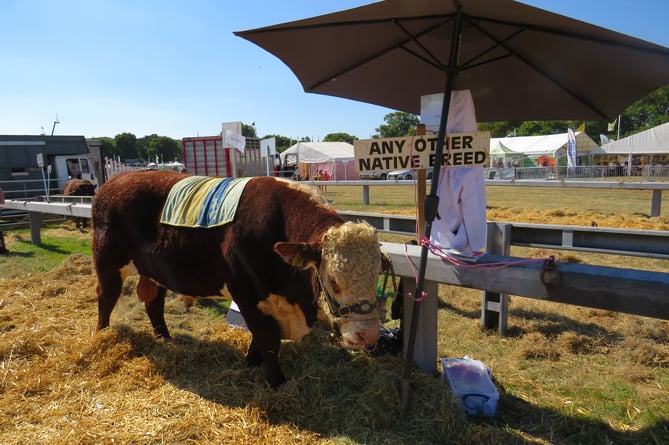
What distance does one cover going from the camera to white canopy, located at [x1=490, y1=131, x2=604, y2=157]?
39.1 m

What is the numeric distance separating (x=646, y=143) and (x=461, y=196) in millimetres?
44034

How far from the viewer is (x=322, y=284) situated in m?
2.89

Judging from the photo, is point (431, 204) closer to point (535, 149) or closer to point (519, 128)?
point (535, 149)

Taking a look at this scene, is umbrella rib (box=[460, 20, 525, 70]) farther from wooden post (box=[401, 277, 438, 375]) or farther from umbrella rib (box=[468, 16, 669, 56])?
wooden post (box=[401, 277, 438, 375])

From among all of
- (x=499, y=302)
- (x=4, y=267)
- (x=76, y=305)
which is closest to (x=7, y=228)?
(x=4, y=267)

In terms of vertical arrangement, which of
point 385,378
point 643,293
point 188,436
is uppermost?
point 643,293

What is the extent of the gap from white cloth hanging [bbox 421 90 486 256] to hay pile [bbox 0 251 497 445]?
110 cm

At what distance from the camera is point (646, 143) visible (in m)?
37.8

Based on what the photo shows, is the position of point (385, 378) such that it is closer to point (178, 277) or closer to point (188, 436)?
point (188, 436)

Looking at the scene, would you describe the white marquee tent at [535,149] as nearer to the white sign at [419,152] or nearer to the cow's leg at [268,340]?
the white sign at [419,152]

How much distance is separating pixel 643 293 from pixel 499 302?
2062 mm

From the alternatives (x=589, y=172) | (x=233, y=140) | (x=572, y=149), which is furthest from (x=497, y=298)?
(x=572, y=149)

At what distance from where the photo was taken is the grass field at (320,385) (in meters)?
2.83

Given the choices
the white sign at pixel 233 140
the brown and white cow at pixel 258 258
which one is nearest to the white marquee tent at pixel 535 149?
the white sign at pixel 233 140
